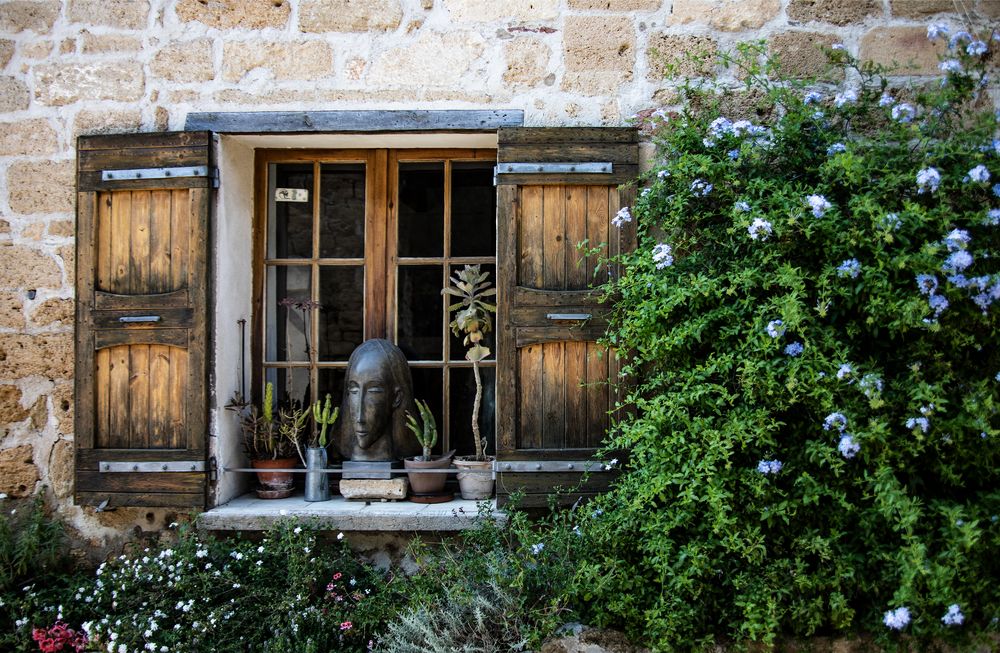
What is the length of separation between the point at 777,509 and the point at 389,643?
4.90 feet

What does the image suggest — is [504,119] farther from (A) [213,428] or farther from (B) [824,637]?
A: (B) [824,637]

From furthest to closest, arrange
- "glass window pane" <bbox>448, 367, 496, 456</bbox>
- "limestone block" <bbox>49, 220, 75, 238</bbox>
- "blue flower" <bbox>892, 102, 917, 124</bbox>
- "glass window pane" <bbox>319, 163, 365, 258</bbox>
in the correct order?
"glass window pane" <bbox>319, 163, 365, 258</bbox>
"glass window pane" <bbox>448, 367, 496, 456</bbox>
"limestone block" <bbox>49, 220, 75, 238</bbox>
"blue flower" <bbox>892, 102, 917, 124</bbox>

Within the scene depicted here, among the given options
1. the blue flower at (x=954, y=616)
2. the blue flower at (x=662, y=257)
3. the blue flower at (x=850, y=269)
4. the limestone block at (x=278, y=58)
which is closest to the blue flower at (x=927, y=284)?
the blue flower at (x=850, y=269)

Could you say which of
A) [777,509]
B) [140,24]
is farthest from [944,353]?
[140,24]

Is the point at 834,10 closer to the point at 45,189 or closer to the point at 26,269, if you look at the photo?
the point at 45,189

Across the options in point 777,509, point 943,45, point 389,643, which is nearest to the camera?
point 777,509

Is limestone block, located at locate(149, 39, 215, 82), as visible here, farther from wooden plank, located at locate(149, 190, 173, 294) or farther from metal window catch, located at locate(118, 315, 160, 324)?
metal window catch, located at locate(118, 315, 160, 324)

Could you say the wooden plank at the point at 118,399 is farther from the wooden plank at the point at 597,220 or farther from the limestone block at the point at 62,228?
the wooden plank at the point at 597,220

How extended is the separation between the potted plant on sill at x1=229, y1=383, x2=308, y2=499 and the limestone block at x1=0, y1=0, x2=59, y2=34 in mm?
1954

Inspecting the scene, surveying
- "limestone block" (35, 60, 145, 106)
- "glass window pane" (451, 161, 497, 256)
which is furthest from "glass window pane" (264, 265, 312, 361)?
"limestone block" (35, 60, 145, 106)

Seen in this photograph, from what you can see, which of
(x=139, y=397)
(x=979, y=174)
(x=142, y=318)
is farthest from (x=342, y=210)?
(x=979, y=174)

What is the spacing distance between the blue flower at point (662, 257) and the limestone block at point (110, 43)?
255 centimetres

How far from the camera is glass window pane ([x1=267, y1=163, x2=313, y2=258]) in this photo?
410cm

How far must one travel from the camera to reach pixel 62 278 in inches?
149
